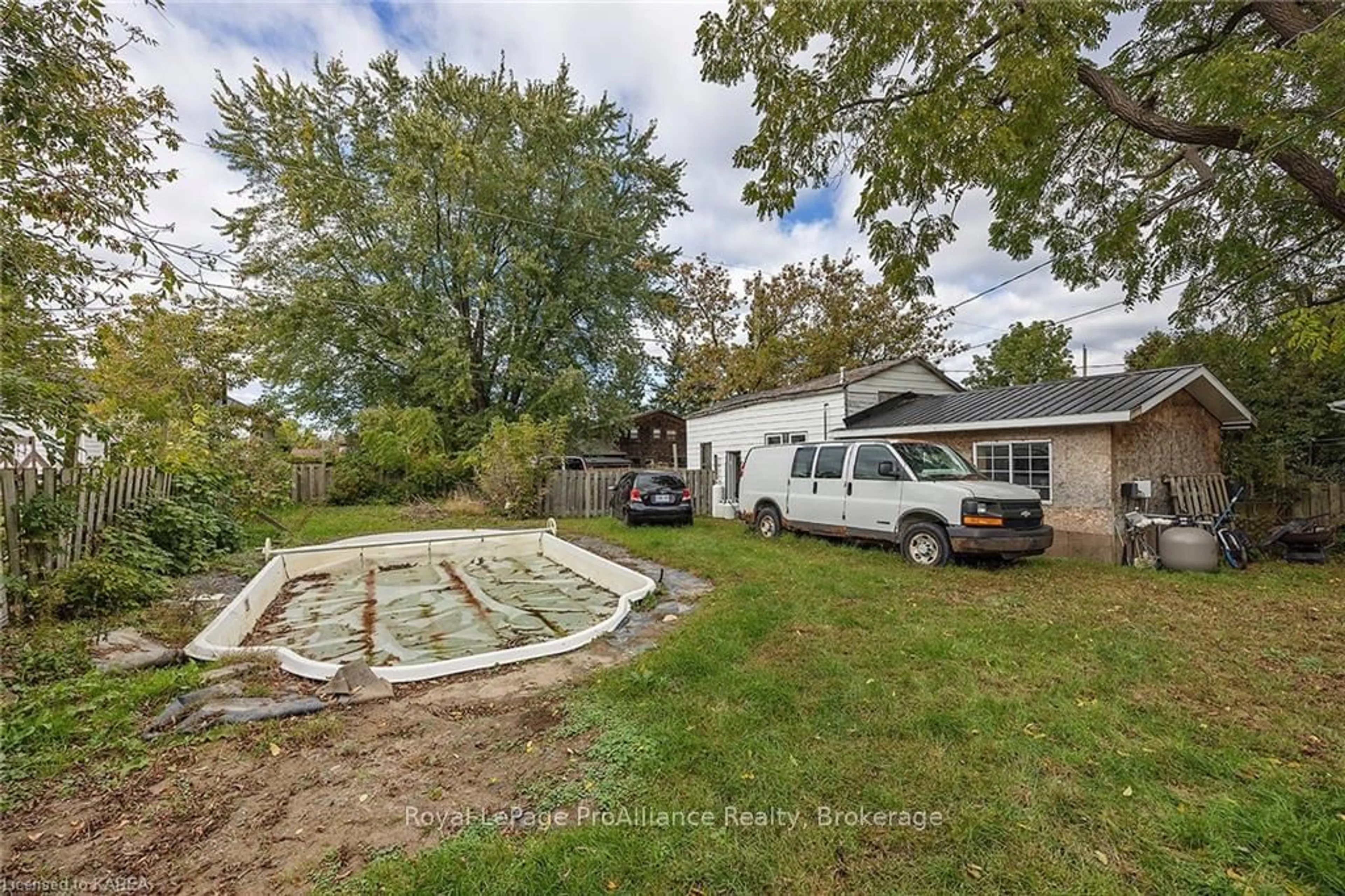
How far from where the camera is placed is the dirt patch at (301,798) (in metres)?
2.08

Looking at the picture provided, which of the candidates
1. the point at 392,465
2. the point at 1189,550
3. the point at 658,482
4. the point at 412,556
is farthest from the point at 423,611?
the point at 392,465

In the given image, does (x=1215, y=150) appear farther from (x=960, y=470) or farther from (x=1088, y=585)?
(x=1088, y=585)

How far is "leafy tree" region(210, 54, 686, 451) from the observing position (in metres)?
18.9

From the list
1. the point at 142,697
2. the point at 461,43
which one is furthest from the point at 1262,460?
the point at 461,43

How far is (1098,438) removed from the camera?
8.54 metres

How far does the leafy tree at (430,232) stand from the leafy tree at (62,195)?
53.0 ft

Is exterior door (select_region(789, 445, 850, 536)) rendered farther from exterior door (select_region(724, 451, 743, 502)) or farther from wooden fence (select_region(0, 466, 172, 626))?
wooden fence (select_region(0, 466, 172, 626))

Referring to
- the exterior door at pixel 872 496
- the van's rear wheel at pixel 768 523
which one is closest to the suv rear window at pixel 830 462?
the exterior door at pixel 872 496

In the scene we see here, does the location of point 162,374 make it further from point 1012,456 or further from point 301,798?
point 1012,456

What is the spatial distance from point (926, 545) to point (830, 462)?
2.19 metres

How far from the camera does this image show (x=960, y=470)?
848cm

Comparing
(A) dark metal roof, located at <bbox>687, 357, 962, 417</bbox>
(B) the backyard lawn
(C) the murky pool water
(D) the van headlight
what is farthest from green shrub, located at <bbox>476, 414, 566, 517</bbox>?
(D) the van headlight

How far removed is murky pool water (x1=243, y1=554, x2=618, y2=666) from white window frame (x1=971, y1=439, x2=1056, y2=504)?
7.31 meters

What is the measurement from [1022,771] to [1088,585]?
5.43 meters
